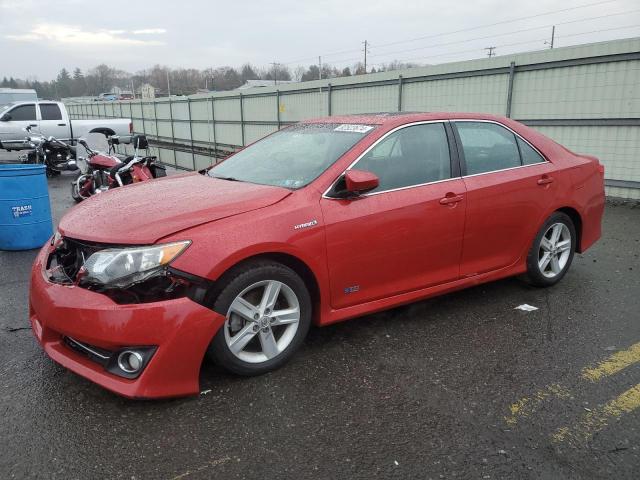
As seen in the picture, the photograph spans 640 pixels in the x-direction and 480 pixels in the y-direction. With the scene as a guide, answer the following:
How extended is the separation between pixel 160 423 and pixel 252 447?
0.55m

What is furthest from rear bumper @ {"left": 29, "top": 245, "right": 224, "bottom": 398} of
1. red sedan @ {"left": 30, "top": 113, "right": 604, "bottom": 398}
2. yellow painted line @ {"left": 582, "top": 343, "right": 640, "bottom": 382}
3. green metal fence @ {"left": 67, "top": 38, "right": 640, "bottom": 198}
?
green metal fence @ {"left": 67, "top": 38, "right": 640, "bottom": 198}

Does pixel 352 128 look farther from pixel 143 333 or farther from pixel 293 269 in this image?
pixel 143 333

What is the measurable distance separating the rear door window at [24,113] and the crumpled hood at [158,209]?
52.0 feet

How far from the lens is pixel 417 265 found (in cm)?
373

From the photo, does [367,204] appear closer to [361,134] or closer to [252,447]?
[361,134]

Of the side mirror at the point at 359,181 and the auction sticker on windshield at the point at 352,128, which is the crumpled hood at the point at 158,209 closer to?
the side mirror at the point at 359,181

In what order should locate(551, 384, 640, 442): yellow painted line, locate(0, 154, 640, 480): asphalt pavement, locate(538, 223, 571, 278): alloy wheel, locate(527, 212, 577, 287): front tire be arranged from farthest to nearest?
1. locate(538, 223, 571, 278): alloy wheel
2. locate(527, 212, 577, 287): front tire
3. locate(551, 384, 640, 442): yellow painted line
4. locate(0, 154, 640, 480): asphalt pavement

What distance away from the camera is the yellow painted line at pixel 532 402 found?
9.16ft

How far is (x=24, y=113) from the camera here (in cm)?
1698

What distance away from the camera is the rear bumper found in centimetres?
265

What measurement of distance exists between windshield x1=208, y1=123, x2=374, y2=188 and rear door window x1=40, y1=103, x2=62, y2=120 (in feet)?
50.3

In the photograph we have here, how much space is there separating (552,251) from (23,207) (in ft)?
19.0

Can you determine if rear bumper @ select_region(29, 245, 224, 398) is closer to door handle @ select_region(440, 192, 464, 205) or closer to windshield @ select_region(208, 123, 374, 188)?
windshield @ select_region(208, 123, 374, 188)

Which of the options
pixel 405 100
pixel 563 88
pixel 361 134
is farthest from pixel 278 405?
pixel 405 100
